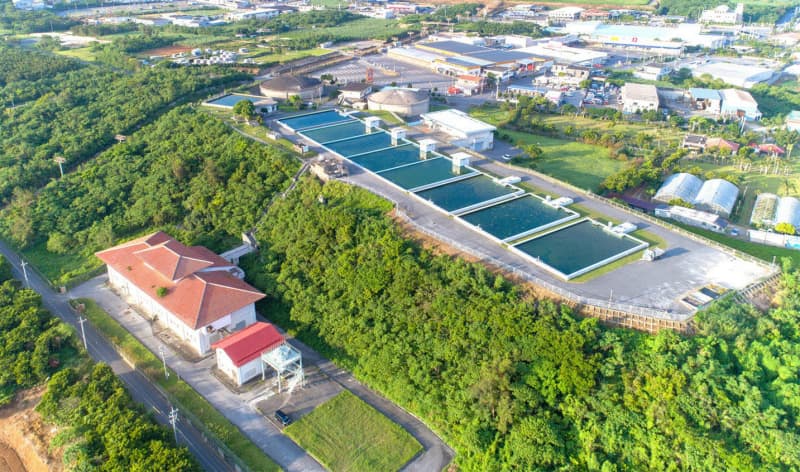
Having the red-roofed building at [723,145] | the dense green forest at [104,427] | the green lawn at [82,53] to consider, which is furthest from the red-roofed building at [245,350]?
the green lawn at [82,53]

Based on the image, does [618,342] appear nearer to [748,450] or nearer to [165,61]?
[748,450]

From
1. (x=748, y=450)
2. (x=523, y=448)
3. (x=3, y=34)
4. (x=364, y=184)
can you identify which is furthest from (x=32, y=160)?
(x=3, y=34)

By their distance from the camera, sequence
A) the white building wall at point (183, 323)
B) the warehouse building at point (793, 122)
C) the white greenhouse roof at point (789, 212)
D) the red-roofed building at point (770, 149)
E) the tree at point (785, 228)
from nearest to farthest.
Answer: the white building wall at point (183, 323)
the tree at point (785, 228)
the white greenhouse roof at point (789, 212)
the red-roofed building at point (770, 149)
the warehouse building at point (793, 122)

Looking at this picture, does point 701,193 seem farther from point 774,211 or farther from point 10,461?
point 10,461

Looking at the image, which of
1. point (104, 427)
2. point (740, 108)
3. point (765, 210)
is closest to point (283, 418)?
point (104, 427)

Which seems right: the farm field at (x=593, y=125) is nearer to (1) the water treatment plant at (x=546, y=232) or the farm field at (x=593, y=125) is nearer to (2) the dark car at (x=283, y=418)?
(1) the water treatment plant at (x=546, y=232)

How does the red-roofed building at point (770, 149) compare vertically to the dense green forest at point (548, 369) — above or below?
above
